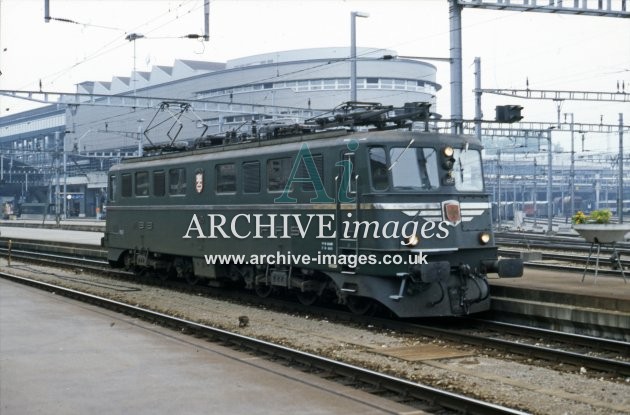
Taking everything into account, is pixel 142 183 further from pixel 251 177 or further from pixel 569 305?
pixel 569 305

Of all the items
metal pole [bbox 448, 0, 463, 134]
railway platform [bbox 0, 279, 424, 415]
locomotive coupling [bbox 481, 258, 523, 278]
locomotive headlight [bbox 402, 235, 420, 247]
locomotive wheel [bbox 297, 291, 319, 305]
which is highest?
metal pole [bbox 448, 0, 463, 134]

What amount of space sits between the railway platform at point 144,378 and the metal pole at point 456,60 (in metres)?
10.8

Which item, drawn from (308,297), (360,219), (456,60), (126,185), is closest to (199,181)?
(308,297)

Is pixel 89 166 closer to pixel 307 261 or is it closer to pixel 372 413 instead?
pixel 307 261

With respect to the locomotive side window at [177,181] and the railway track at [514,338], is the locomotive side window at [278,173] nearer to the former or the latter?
the railway track at [514,338]

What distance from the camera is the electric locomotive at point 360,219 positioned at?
1360 centimetres

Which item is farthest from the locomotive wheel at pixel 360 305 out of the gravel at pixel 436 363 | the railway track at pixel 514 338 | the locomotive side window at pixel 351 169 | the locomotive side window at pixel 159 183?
the locomotive side window at pixel 159 183

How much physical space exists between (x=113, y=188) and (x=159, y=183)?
330cm

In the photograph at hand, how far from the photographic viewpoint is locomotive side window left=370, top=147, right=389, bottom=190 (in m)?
13.7

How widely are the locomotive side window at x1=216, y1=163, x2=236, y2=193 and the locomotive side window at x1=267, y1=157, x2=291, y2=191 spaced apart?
1404 millimetres

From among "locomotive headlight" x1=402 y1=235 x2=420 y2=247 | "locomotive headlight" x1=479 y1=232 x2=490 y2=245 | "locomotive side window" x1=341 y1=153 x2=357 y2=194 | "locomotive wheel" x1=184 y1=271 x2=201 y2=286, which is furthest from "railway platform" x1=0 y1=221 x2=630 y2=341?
Answer: "locomotive wheel" x1=184 y1=271 x2=201 y2=286

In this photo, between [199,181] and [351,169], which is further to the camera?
[199,181]

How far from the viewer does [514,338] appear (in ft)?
42.6

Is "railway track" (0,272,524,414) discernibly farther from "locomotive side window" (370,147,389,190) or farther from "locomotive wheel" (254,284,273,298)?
"locomotive side window" (370,147,389,190)
